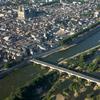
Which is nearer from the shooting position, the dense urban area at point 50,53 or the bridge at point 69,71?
the dense urban area at point 50,53

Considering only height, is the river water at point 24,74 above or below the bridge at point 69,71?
below

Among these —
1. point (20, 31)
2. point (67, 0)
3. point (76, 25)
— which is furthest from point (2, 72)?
point (67, 0)

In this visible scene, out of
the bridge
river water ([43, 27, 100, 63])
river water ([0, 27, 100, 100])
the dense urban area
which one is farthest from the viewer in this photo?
river water ([43, 27, 100, 63])

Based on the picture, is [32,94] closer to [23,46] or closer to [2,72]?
[2,72]

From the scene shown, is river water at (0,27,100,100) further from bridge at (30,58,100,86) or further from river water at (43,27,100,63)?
bridge at (30,58,100,86)

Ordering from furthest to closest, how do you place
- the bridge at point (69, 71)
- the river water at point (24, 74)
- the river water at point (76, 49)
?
the river water at point (76, 49)
the river water at point (24, 74)
the bridge at point (69, 71)

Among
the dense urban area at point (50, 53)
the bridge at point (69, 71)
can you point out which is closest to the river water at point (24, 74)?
the dense urban area at point (50, 53)

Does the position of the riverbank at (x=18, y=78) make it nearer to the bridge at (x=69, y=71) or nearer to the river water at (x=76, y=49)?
the bridge at (x=69, y=71)

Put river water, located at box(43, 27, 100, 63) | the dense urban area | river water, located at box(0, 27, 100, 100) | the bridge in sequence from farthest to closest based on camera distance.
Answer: river water, located at box(43, 27, 100, 63) < river water, located at box(0, 27, 100, 100) < the bridge < the dense urban area

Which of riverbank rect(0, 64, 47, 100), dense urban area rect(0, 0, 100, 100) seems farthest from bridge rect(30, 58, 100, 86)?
riverbank rect(0, 64, 47, 100)
